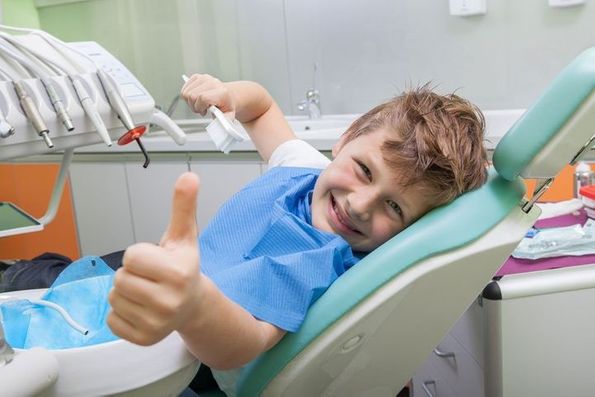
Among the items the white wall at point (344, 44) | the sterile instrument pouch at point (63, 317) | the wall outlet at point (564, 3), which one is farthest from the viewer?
the white wall at point (344, 44)

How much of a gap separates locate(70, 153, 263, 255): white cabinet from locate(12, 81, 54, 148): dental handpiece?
60.7 inches

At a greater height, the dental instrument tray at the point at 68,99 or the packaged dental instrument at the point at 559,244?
the dental instrument tray at the point at 68,99

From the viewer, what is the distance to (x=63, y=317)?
2.16 feet

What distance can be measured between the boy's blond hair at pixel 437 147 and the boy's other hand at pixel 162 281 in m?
0.42

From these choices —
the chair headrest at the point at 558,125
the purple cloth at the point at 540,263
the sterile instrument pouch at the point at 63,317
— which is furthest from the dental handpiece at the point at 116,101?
the purple cloth at the point at 540,263

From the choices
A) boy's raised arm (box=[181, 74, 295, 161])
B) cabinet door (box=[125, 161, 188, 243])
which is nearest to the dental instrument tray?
boy's raised arm (box=[181, 74, 295, 161])

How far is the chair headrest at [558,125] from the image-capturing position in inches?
26.4

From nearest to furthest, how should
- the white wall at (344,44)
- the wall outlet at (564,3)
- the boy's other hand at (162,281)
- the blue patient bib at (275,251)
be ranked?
the boy's other hand at (162,281)
the blue patient bib at (275,251)
the wall outlet at (564,3)
the white wall at (344,44)

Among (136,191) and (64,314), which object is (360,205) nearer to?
(64,314)

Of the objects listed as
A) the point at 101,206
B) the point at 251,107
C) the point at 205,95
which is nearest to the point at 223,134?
the point at 205,95

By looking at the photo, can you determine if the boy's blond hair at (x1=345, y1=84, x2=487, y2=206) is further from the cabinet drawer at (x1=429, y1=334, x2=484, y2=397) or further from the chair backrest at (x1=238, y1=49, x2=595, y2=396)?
the cabinet drawer at (x1=429, y1=334, x2=484, y2=397)

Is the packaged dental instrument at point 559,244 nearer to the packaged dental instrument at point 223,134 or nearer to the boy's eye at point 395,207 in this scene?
the boy's eye at point 395,207

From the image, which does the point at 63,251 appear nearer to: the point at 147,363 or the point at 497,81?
the point at 497,81

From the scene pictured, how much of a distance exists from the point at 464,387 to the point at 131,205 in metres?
1.95
